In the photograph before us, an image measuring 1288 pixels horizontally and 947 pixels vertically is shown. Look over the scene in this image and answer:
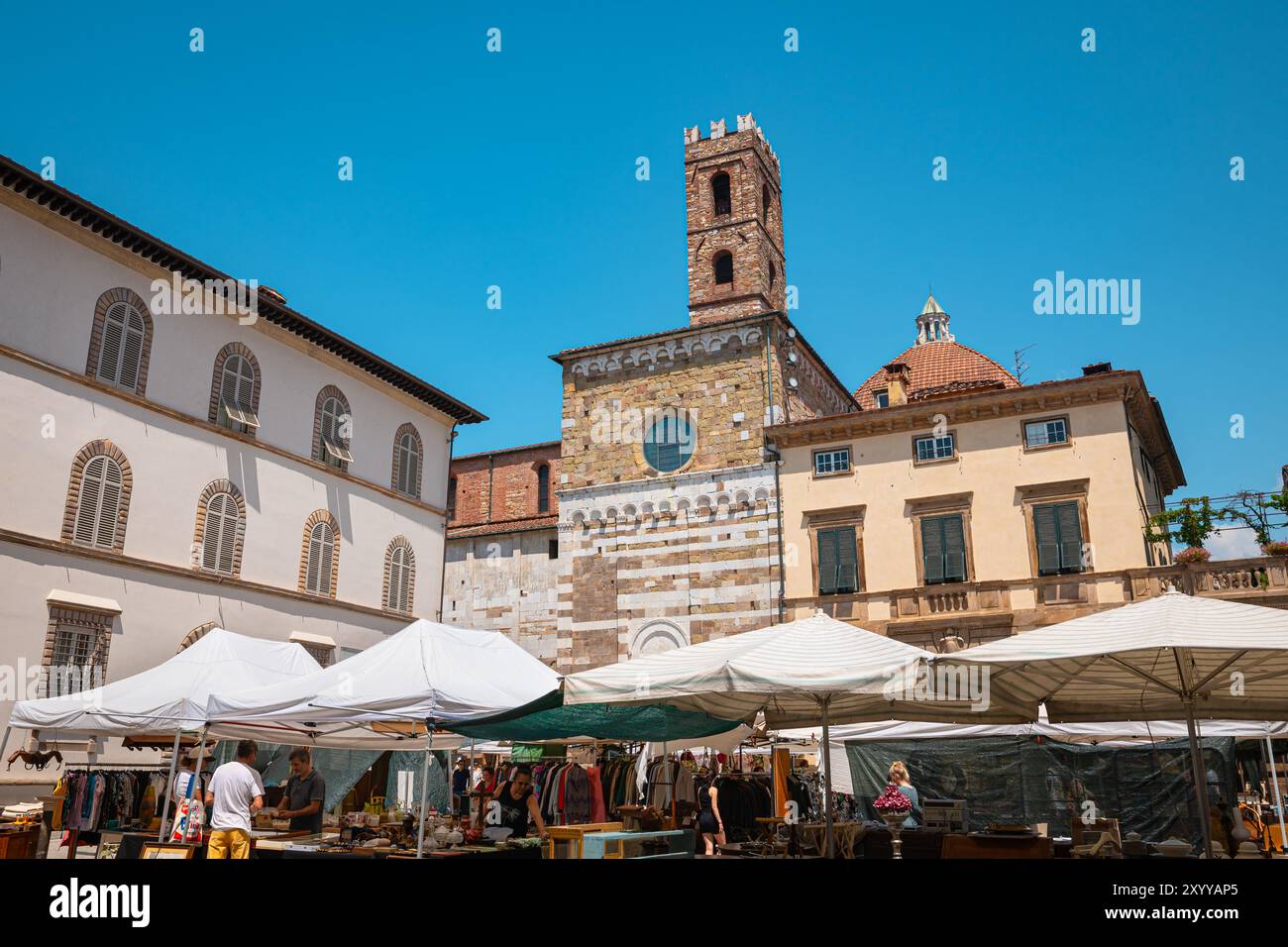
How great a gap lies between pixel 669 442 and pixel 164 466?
13522 millimetres

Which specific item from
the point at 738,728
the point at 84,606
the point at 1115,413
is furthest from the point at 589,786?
the point at 1115,413

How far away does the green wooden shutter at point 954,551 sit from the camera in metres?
23.3

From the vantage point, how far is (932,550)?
23672 mm

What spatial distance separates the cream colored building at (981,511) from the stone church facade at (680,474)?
1368 mm

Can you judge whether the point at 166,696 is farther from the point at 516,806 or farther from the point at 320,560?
the point at 320,560

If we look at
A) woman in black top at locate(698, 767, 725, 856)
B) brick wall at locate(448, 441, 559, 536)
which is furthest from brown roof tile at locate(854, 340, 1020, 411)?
woman in black top at locate(698, 767, 725, 856)

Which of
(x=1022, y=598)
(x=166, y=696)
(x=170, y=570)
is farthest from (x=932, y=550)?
(x=166, y=696)

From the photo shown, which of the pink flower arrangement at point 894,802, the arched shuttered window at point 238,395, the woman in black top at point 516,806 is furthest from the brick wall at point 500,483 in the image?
the pink flower arrangement at point 894,802

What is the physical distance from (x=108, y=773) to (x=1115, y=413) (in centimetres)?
2250

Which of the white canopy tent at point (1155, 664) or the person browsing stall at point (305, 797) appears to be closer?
the white canopy tent at point (1155, 664)

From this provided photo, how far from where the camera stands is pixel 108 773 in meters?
16.8

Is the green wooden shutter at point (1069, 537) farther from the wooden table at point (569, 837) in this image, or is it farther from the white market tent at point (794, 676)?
the wooden table at point (569, 837)
